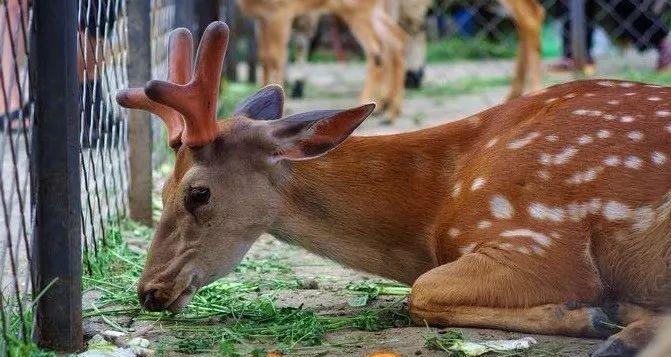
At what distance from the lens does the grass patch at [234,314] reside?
3.87 meters

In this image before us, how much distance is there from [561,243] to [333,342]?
78 cm

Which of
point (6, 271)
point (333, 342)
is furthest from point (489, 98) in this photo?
point (333, 342)

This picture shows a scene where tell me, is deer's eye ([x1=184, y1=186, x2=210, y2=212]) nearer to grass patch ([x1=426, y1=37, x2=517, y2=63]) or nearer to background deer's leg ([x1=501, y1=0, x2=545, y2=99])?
background deer's leg ([x1=501, y1=0, x2=545, y2=99])

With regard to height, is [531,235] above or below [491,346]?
above

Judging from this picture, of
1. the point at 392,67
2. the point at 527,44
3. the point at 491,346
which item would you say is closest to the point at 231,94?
the point at 392,67

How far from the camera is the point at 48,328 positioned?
11.9 ft

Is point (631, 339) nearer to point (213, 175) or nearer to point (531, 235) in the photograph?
point (531, 235)

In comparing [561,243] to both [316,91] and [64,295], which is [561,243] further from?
[316,91]

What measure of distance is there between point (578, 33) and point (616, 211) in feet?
33.2

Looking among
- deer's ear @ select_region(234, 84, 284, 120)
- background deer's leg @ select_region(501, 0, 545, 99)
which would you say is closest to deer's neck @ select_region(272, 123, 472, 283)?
deer's ear @ select_region(234, 84, 284, 120)

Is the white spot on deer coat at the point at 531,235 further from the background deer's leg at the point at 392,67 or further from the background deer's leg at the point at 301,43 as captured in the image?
the background deer's leg at the point at 301,43

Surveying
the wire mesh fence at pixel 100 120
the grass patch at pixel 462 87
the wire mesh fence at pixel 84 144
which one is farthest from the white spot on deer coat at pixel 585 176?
the grass patch at pixel 462 87

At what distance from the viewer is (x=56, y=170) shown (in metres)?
3.54

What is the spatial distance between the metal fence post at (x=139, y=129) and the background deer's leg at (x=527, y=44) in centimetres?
572
